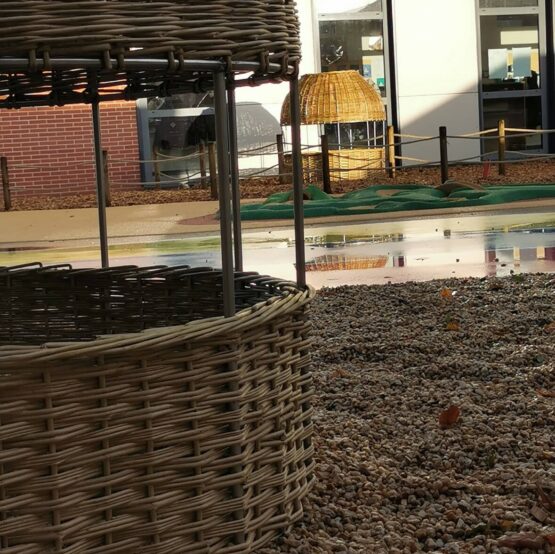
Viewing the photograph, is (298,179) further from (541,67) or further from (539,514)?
(541,67)

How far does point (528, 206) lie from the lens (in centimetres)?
1335

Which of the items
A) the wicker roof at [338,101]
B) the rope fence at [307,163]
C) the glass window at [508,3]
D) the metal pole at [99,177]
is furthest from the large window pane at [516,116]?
the metal pole at [99,177]

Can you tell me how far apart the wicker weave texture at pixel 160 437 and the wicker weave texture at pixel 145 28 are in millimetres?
535

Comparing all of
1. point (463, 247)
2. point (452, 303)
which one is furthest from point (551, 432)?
point (463, 247)

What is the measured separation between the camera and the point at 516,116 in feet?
72.4

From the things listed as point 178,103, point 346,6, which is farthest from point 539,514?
point 346,6

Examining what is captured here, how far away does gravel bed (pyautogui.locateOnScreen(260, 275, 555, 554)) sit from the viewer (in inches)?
104

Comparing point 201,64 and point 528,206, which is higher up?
point 201,64

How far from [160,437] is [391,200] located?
12.0 metres

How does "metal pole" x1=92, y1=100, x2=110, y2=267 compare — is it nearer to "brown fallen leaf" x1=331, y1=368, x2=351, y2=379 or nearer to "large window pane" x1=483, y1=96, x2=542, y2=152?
"brown fallen leaf" x1=331, y1=368, x2=351, y2=379

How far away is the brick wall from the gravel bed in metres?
14.0

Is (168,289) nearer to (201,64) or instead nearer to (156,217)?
(201,64)

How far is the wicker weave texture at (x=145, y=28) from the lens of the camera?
6.50 ft

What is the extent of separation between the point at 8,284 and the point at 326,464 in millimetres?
1175
